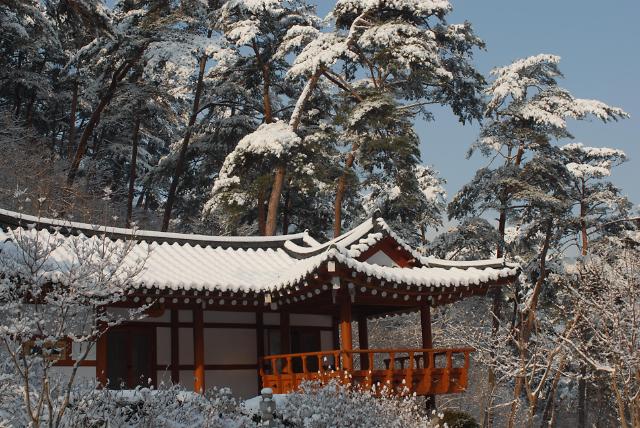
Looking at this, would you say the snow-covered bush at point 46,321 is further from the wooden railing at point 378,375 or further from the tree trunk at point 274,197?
the tree trunk at point 274,197

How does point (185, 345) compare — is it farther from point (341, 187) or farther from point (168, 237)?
point (341, 187)

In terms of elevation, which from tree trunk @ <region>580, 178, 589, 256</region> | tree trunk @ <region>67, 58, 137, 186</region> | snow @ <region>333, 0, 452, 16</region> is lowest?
tree trunk @ <region>580, 178, 589, 256</region>

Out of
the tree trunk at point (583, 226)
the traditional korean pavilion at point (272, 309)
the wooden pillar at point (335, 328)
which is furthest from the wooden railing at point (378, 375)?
the tree trunk at point (583, 226)

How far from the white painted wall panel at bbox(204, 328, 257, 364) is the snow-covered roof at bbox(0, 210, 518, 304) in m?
1.36

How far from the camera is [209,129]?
30719 mm

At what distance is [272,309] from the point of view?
56.9ft

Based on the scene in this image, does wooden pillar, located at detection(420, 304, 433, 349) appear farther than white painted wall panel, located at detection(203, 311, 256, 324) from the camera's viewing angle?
Yes

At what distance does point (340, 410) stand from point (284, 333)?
5359mm

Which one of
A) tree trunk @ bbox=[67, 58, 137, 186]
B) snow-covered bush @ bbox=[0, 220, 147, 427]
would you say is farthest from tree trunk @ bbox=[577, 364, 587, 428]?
snow-covered bush @ bbox=[0, 220, 147, 427]

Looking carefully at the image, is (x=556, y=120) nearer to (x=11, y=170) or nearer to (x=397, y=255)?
(x=397, y=255)

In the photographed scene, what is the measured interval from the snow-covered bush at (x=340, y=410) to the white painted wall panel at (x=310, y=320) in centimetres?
486

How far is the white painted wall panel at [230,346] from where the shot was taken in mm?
16828

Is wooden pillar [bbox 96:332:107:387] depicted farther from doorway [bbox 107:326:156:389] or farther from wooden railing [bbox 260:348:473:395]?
wooden railing [bbox 260:348:473:395]

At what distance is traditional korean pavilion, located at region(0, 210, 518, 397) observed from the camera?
14648 mm
